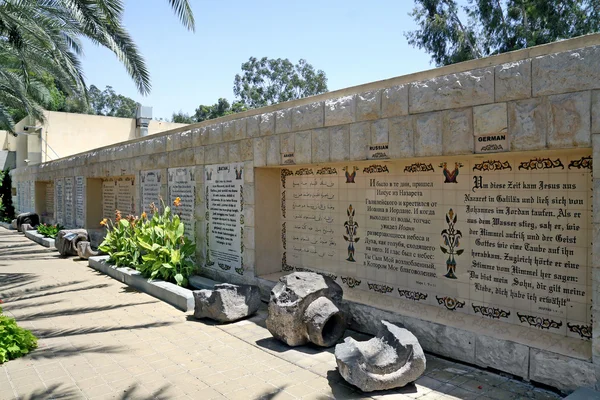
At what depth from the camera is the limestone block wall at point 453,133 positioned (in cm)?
358

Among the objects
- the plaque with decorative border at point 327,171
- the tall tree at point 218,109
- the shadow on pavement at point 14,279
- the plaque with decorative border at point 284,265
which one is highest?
the tall tree at point 218,109

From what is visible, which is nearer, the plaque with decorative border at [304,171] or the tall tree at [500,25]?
the plaque with decorative border at [304,171]

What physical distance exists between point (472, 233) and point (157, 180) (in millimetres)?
6845

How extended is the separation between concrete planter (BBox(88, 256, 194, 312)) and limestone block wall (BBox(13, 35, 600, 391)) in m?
0.91

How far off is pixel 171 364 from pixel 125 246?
17.3 feet

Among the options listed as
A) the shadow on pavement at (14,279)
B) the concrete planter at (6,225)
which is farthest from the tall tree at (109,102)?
the shadow on pavement at (14,279)

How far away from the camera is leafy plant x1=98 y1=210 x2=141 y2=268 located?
884 cm

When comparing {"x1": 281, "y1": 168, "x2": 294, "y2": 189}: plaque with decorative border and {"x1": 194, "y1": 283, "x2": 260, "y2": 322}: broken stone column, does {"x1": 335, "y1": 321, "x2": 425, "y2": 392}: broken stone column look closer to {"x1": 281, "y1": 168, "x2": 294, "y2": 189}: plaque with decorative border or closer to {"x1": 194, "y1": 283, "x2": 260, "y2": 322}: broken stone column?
{"x1": 194, "y1": 283, "x2": 260, "y2": 322}: broken stone column

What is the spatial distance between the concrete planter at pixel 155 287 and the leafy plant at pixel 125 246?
0.19m

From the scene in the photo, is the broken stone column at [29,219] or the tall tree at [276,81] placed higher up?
the tall tree at [276,81]

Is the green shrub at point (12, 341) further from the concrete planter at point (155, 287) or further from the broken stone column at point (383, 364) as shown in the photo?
the broken stone column at point (383, 364)

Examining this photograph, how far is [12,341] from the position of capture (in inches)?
187

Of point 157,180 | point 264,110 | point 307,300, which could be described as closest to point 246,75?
point 157,180

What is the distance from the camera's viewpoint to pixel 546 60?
376 centimetres
